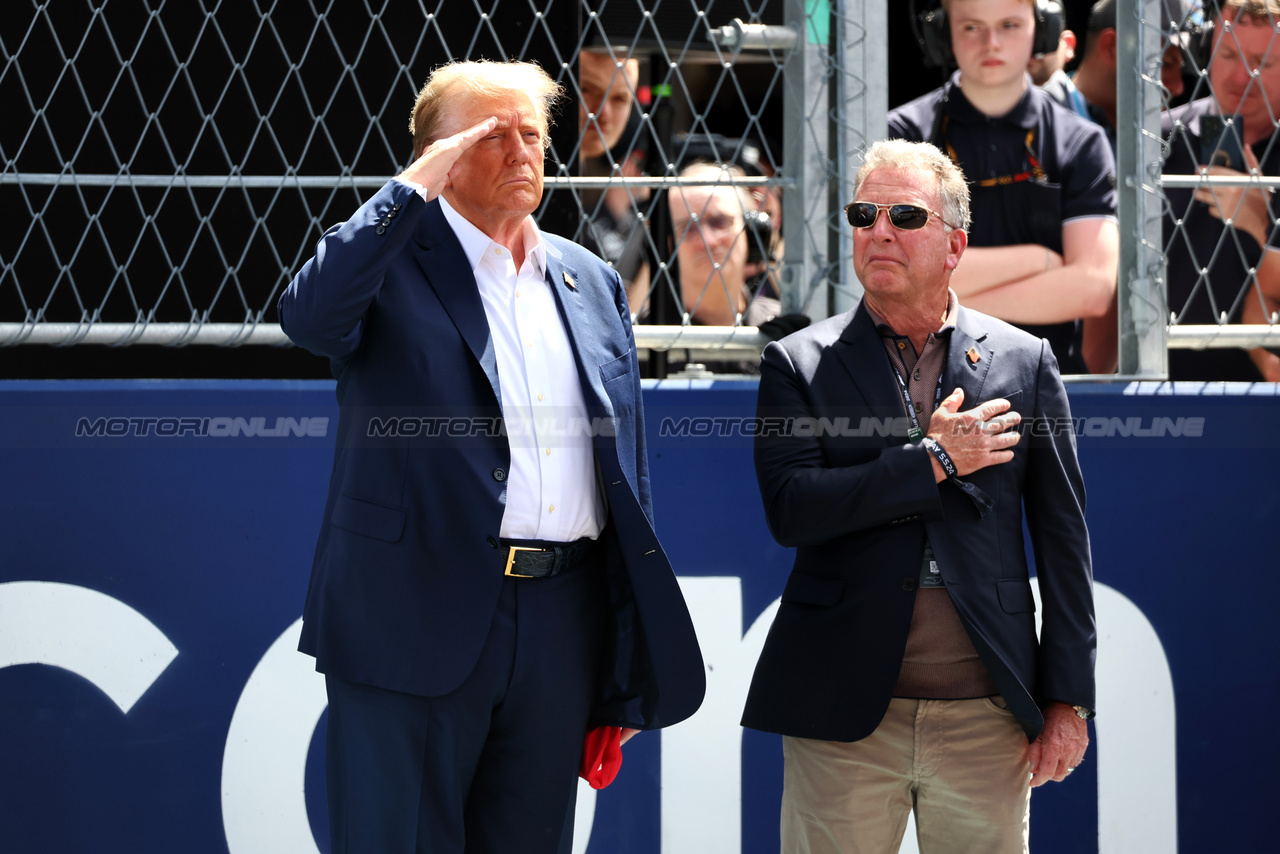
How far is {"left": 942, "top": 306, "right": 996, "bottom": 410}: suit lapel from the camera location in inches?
86.0

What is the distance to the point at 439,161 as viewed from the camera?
192cm

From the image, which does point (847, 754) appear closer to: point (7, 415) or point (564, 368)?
point (564, 368)

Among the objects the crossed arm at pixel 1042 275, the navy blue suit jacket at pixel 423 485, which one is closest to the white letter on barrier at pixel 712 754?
the navy blue suit jacket at pixel 423 485

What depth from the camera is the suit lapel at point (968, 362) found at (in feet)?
7.17

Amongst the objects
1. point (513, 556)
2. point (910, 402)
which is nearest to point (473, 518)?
point (513, 556)

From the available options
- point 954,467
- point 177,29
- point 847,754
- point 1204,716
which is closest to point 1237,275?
point 1204,716

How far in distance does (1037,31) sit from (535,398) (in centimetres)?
225

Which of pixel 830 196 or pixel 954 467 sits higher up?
pixel 830 196

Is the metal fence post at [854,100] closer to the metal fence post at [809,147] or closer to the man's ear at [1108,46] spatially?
the metal fence post at [809,147]

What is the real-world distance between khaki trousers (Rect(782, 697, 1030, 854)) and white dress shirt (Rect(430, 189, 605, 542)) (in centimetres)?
64

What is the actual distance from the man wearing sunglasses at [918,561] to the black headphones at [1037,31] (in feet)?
4.67

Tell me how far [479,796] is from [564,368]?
2.52ft

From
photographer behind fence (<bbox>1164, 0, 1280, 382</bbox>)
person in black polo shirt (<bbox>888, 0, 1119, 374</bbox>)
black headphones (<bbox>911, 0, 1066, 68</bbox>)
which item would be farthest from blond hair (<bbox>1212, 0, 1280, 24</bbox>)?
person in black polo shirt (<bbox>888, 0, 1119, 374</bbox>)

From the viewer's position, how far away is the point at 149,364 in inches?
139
